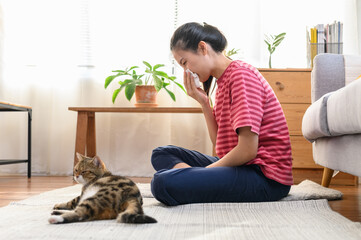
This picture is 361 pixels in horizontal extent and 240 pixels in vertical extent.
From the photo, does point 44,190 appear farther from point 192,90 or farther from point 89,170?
point 192,90

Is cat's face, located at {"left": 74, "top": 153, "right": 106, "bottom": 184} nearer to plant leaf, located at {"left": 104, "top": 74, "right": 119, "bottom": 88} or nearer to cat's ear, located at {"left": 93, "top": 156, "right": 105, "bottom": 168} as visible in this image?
cat's ear, located at {"left": 93, "top": 156, "right": 105, "bottom": 168}

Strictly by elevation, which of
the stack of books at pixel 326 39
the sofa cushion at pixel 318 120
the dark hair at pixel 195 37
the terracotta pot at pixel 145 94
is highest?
the stack of books at pixel 326 39

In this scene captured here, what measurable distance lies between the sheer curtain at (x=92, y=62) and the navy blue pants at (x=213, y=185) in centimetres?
152

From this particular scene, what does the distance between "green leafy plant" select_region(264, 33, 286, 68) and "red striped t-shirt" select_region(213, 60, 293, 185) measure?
1.23 m

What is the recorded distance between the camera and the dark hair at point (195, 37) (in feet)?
4.61

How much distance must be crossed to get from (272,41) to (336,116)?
1.64m

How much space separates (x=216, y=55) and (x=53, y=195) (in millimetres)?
915

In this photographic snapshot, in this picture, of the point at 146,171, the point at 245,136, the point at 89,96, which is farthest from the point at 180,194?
the point at 89,96

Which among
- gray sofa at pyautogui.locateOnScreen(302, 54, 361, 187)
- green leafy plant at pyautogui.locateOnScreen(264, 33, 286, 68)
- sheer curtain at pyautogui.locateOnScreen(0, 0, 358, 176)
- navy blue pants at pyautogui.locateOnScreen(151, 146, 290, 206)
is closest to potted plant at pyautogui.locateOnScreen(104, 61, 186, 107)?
sheer curtain at pyautogui.locateOnScreen(0, 0, 358, 176)

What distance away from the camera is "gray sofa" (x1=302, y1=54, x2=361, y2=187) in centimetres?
115

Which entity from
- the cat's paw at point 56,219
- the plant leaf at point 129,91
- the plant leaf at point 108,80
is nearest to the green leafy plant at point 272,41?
the plant leaf at point 129,91

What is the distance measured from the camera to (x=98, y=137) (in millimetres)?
2930

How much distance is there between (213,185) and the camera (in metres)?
1.30

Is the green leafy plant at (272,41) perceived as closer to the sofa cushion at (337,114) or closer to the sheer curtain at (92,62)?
the sheer curtain at (92,62)
